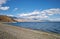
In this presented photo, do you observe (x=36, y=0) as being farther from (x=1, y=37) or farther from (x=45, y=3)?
(x=1, y=37)

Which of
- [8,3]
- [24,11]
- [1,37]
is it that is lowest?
[1,37]

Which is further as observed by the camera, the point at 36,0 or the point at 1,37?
the point at 36,0

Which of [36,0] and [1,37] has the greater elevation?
[36,0]

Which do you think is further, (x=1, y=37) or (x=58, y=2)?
(x=58, y=2)

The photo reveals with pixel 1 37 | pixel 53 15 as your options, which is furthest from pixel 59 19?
pixel 1 37

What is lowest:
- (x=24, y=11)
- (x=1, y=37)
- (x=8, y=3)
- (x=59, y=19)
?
(x=1, y=37)

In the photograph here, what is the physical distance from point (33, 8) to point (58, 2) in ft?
3.29

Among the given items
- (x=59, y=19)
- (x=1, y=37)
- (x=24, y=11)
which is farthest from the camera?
(x=24, y=11)

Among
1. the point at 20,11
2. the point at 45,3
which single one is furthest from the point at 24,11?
the point at 45,3

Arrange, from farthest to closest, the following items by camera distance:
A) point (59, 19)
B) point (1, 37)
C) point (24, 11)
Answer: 1. point (24, 11)
2. point (59, 19)
3. point (1, 37)

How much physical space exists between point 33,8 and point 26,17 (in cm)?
57

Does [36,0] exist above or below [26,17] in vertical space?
above

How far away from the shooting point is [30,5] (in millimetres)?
4965

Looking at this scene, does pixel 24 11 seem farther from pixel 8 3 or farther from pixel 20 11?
pixel 8 3
